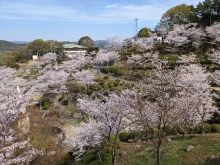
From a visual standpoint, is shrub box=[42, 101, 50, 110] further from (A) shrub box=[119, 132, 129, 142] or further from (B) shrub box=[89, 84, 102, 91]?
(A) shrub box=[119, 132, 129, 142]

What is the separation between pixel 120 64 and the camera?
33969 millimetres

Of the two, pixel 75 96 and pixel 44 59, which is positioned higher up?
pixel 44 59

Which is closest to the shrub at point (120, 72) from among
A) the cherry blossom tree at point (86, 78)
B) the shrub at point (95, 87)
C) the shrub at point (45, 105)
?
the shrub at point (95, 87)

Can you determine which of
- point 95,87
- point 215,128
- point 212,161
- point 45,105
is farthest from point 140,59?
point 212,161

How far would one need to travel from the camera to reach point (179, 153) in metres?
8.91

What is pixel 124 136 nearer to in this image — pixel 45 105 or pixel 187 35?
pixel 45 105

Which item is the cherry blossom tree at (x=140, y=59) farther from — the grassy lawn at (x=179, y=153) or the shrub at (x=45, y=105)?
the grassy lawn at (x=179, y=153)

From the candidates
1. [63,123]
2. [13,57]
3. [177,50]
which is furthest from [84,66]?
[13,57]

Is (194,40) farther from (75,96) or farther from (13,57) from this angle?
(13,57)

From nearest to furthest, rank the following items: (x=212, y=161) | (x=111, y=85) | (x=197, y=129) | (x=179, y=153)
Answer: (x=212, y=161) → (x=179, y=153) → (x=197, y=129) → (x=111, y=85)

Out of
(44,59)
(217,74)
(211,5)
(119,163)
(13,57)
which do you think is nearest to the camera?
(119,163)

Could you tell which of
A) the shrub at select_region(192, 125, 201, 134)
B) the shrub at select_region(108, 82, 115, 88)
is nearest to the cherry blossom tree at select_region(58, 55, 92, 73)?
the shrub at select_region(108, 82, 115, 88)

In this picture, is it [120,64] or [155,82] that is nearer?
[155,82]

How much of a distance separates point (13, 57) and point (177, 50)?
38478 millimetres
